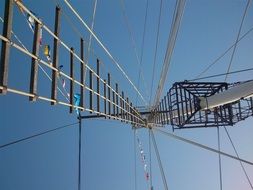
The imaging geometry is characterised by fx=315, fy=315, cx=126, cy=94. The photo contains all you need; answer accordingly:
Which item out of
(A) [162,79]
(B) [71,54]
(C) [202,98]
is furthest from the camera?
(C) [202,98]

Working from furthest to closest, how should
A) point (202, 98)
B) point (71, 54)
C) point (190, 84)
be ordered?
point (190, 84) < point (202, 98) < point (71, 54)

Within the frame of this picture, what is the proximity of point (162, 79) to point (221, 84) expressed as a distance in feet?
10.1

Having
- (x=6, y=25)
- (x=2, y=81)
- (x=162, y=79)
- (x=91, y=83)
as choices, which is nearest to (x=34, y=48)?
(x=6, y=25)

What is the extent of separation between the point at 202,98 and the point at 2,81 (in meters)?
7.97

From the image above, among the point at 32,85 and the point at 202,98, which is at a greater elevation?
the point at 202,98

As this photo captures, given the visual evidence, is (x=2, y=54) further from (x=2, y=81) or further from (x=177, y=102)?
(x=177, y=102)

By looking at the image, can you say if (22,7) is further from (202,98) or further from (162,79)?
(202,98)

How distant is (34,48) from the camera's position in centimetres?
339

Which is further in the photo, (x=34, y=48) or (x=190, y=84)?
(x=190, y=84)

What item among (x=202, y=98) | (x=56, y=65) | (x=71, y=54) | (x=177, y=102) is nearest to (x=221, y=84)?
(x=202, y=98)

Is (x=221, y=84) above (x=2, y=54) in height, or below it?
above

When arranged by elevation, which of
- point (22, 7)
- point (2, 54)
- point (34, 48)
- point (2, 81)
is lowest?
point (2, 81)

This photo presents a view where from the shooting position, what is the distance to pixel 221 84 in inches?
403

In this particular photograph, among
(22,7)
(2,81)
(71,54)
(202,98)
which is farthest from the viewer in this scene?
(202,98)
